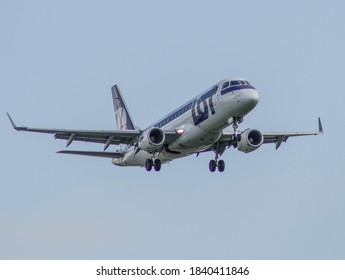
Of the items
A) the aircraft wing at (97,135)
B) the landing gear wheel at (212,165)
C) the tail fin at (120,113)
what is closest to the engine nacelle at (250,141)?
the landing gear wheel at (212,165)

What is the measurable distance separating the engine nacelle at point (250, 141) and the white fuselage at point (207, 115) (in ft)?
8.69

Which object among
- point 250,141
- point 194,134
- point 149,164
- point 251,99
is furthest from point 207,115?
point 149,164

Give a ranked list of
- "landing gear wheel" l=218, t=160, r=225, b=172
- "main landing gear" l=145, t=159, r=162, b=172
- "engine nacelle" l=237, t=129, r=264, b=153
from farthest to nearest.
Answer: "landing gear wheel" l=218, t=160, r=225, b=172 < "main landing gear" l=145, t=159, r=162, b=172 < "engine nacelle" l=237, t=129, r=264, b=153

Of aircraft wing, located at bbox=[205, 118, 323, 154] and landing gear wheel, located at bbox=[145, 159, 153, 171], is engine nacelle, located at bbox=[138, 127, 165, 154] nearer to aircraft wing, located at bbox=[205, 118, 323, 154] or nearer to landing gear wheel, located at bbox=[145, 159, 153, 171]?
landing gear wheel, located at bbox=[145, 159, 153, 171]

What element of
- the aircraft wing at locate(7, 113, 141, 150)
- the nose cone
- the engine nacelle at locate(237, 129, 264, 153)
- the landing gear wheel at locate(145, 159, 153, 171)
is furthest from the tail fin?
the nose cone

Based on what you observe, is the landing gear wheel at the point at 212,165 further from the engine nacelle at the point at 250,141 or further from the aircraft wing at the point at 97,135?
the aircraft wing at the point at 97,135

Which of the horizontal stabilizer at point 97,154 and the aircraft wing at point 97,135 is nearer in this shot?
the aircraft wing at point 97,135

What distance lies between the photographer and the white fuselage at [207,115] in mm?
71438

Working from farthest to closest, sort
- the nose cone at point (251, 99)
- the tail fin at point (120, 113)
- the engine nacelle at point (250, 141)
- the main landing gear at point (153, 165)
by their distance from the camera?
the tail fin at point (120, 113), the main landing gear at point (153, 165), the engine nacelle at point (250, 141), the nose cone at point (251, 99)

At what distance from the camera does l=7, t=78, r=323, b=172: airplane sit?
236 feet
